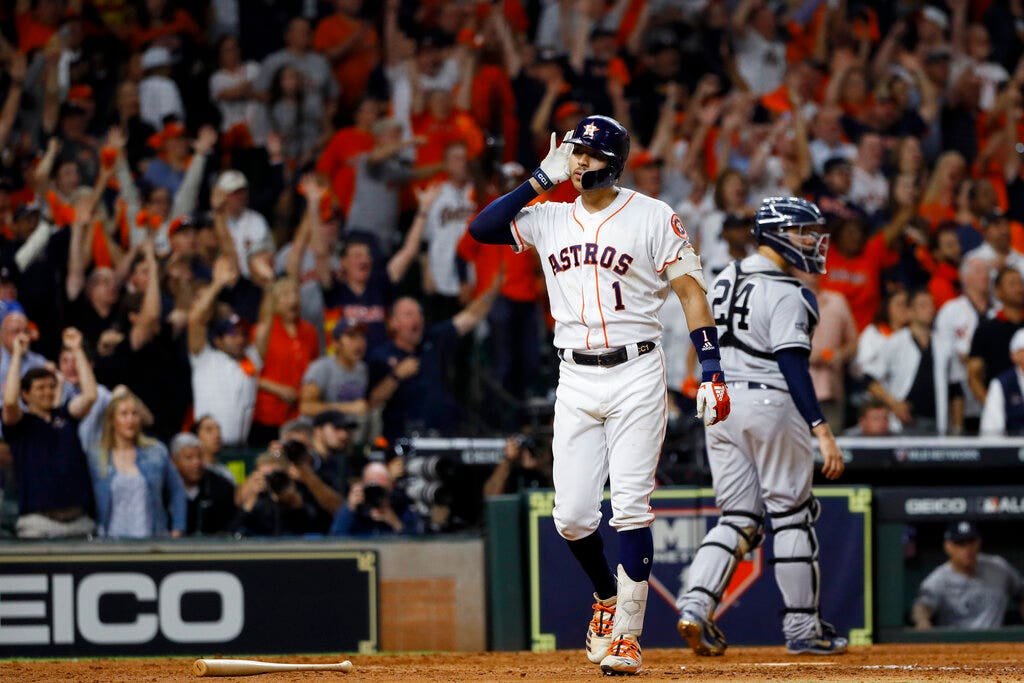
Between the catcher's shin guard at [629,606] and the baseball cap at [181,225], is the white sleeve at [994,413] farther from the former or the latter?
the baseball cap at [181,225]

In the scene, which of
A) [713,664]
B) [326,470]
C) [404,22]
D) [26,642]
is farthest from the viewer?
[404,22]

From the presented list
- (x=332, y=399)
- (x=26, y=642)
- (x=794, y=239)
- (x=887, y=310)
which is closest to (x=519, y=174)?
(x=332, y=399)

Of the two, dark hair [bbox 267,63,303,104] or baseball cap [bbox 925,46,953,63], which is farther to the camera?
baseball cap [bbox 925,46,953,63]

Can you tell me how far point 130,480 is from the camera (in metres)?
8.62

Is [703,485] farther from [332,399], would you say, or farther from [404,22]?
[404,22]

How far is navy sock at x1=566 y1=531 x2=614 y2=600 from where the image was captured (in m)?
6.27

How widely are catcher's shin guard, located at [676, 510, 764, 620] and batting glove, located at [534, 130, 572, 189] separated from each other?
2.16 m

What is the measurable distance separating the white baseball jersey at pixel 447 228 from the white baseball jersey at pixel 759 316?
12.8 ft

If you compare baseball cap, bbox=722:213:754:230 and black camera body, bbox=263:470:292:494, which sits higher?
baseball cap, bbox=722:213:754:230

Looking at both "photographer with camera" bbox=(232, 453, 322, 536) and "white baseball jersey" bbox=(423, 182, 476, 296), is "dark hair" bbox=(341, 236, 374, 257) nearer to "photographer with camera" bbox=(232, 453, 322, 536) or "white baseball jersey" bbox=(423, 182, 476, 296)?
"white baseball jersey" bbox=(423, 182, 476, 296)

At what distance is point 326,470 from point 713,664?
9.42 ft

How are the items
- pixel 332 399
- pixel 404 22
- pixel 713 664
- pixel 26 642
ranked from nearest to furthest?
pixel 713 664 < pixel 26 642 < pixel 332 399 < pixel 404 22

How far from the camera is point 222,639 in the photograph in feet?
27.9

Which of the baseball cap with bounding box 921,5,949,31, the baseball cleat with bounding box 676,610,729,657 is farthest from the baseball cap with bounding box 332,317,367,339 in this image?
the baseball cap with bounding box 921,5,949,31
